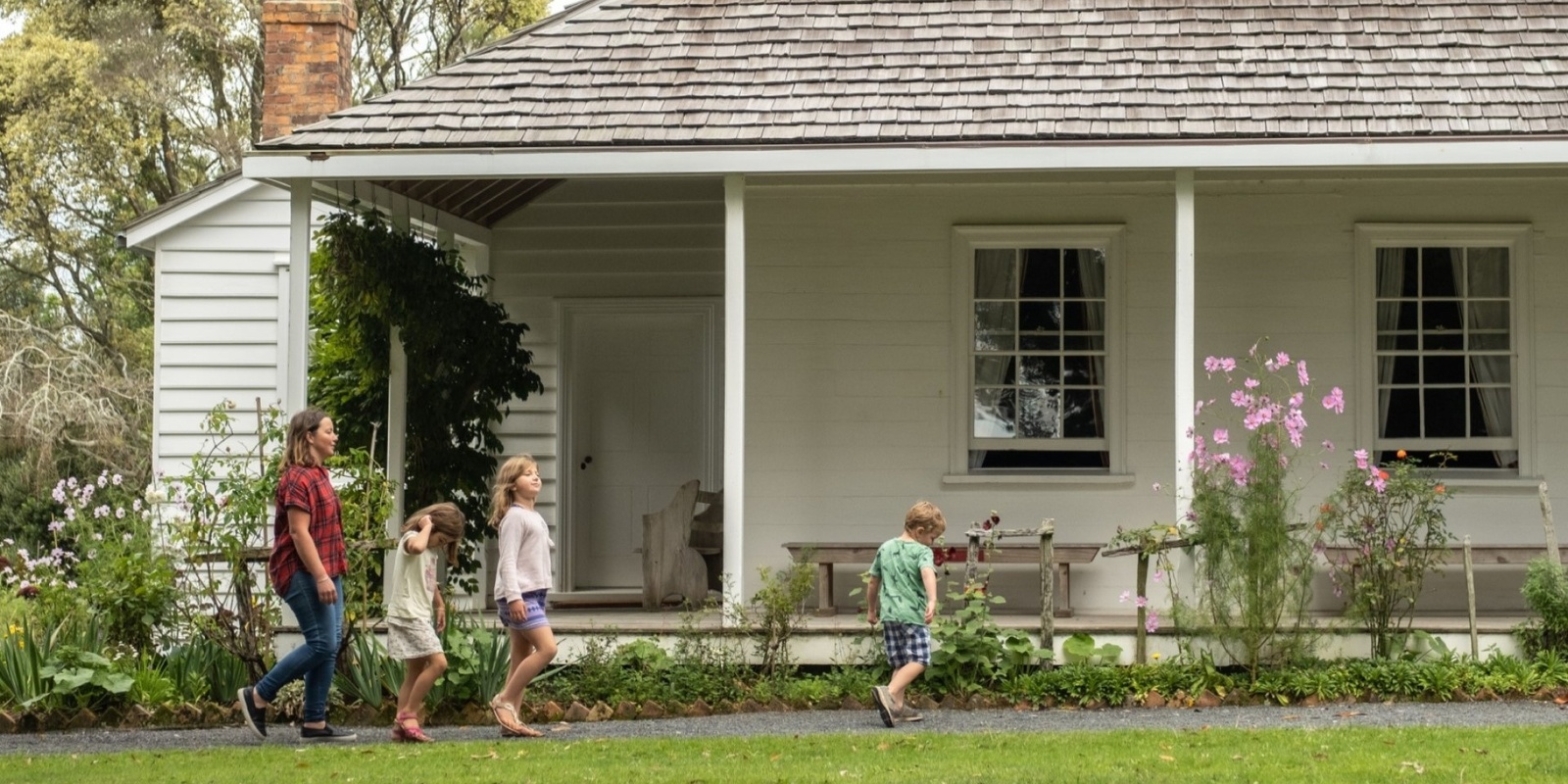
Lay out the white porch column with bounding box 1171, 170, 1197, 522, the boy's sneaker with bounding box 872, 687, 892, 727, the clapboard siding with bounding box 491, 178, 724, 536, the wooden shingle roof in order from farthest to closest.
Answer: the clapboard siding with bounding box 491, 178, 724, 536 → the wooden shingle roof → the white porch column with bounding box 1171, 170, 1197, 522 → the boy's sneaker with bounding box 872, 687, 892, 727

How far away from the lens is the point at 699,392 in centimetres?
1343

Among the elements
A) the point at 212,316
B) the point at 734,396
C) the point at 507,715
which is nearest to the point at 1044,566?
the point at 734,396

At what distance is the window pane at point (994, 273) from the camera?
40.4 feet

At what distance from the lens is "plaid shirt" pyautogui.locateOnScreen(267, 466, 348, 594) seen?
841 centimetres

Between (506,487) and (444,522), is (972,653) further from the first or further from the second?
(444,522)

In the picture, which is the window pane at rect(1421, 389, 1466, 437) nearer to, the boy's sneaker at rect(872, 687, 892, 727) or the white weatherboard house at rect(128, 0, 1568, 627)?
the white weatherboard house at rect(128, 0, 1568, 627)

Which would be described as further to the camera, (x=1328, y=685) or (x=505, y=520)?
(x=1328, y=685)

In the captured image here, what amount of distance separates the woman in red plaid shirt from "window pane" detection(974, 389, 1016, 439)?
16.7 feet

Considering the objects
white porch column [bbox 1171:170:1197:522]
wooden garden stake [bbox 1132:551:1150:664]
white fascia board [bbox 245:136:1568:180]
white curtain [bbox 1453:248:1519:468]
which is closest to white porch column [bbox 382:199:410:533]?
white fascia board [bbox 245:136:1568:180]

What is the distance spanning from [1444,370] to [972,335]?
319cm

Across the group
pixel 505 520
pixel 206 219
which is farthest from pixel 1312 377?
pixel 206 219

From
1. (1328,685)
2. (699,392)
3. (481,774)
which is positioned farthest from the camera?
(699,392)

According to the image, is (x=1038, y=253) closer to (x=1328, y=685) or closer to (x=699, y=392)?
(x=699, y=392)

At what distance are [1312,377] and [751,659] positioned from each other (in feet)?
14.7
